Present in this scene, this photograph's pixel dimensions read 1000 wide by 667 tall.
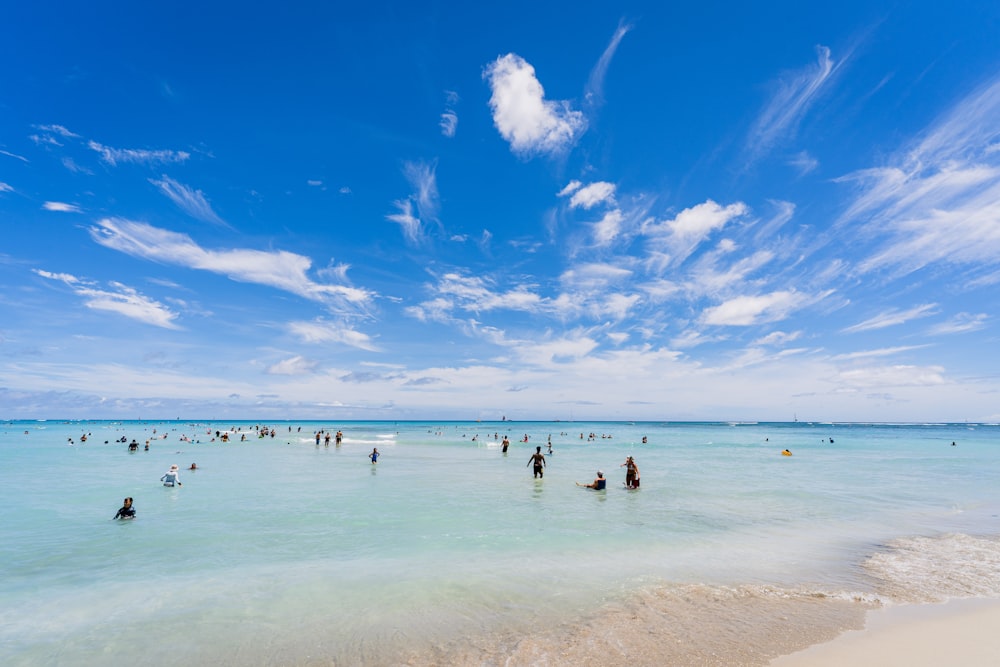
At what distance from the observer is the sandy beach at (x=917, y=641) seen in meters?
7.57

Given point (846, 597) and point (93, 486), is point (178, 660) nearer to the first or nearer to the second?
point (846, 597)

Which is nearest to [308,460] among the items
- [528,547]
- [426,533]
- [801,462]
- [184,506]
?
[184,506]

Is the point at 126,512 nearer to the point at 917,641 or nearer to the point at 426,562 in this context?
the point at 426,562

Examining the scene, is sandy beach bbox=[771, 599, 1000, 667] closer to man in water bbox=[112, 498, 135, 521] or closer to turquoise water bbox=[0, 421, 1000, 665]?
turquoise water bbox=[0, 421, 1000, 665]

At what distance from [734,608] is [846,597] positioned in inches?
108

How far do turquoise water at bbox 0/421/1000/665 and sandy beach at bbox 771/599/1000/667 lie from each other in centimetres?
81

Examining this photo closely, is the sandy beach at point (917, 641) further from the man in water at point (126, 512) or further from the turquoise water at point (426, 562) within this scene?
the man in water at point (126, 512)

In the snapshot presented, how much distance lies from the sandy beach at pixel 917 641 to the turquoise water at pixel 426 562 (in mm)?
810

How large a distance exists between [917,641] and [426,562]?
394 inches

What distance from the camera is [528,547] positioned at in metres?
14.6

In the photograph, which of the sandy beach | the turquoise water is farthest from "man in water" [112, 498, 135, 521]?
the sandy beach

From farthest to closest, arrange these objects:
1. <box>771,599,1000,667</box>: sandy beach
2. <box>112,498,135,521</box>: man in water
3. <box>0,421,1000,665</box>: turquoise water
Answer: <box>112,498,135,521</box>: man in water, <box>0,421,1000,665</box>: turquoise water, <box>771,599,1000,667</box>: sandy beach

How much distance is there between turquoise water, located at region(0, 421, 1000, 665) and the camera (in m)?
8.74

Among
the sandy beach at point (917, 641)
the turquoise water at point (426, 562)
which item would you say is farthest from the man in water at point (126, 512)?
the sandy beach at point (917, 641)
